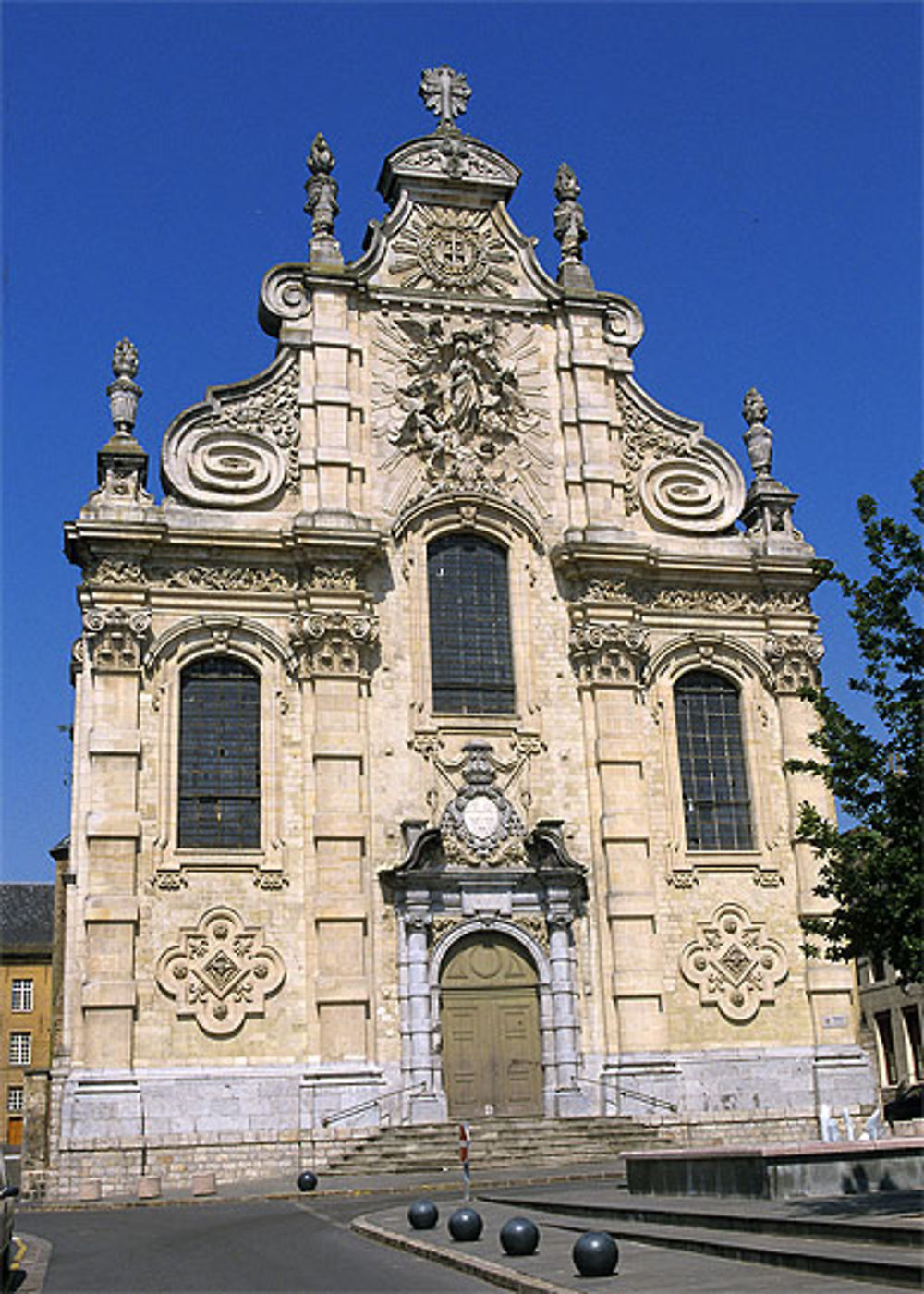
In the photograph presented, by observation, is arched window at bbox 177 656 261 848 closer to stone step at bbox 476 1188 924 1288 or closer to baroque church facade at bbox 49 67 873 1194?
baroque church facade at bbox 49 67 873 1194

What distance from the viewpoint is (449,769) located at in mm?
27484

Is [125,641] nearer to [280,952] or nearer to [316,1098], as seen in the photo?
[280,952]

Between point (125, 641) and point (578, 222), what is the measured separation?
1424 cm

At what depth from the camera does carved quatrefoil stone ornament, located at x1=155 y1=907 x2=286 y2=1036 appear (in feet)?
82.2

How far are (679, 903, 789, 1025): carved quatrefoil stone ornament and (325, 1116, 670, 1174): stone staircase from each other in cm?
312

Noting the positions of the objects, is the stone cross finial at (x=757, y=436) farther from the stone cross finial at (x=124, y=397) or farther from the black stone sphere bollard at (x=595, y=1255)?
the black stone sphere bollard at (x=595, y=1255)

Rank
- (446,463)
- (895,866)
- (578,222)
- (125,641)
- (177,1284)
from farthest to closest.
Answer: (578,222) → (446,463) → (125,641) → (895,866) → (177,1284)

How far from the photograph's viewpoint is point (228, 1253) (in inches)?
579

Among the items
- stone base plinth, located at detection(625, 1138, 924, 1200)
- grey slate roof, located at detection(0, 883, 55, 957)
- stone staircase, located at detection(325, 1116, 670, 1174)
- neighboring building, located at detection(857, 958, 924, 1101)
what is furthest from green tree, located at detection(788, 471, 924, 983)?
grey slate roof, located at detection(0, 883, 55, 957)

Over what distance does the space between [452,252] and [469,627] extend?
8522 mm

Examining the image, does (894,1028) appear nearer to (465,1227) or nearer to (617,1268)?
(465,1227)

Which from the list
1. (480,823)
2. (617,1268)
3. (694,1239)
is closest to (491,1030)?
(480,823)

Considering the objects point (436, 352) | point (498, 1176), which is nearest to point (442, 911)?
point (498, 1176)

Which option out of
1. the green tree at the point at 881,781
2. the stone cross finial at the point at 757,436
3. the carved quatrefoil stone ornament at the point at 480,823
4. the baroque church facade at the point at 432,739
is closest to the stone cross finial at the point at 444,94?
the baroque church facade at the point at 432,739
